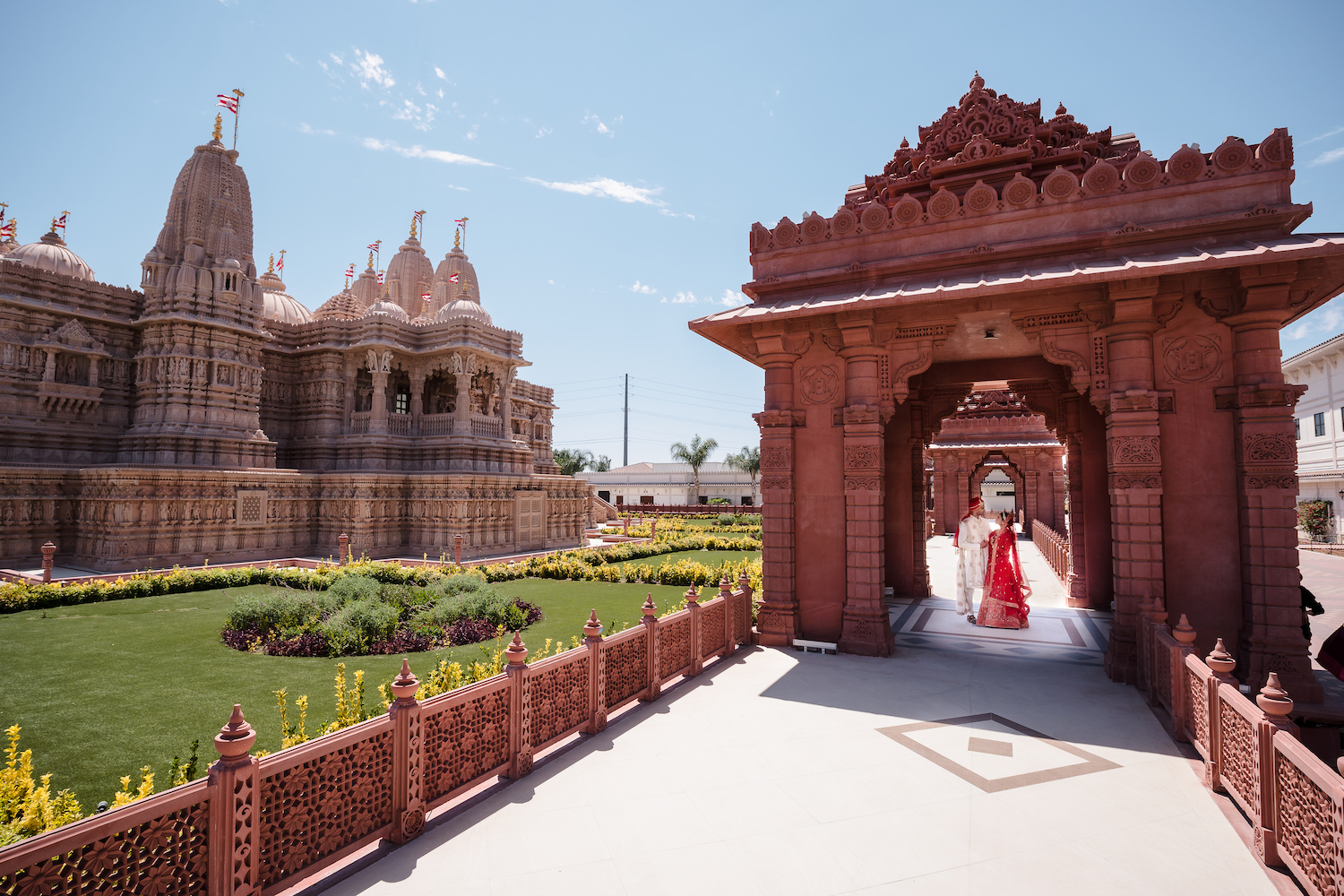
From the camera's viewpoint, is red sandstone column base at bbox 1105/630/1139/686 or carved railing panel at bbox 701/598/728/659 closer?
red sandstone column base at bbox 1105/630/1139/686

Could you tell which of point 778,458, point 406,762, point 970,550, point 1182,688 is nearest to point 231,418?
point 778,458

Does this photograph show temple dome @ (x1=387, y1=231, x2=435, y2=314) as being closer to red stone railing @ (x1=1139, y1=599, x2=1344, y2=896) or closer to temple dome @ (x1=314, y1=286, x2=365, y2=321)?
temple dome @ (x1=314, y1=286, x2=365, y2=321)

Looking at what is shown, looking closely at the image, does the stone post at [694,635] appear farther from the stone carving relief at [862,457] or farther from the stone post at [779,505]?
the stone carving relief at [862,457]

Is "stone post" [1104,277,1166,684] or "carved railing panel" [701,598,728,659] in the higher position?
"stone post" [1104,277,1166,684]

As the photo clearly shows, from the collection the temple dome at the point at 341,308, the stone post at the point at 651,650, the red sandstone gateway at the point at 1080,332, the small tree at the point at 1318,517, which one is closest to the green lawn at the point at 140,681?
the stone post at the point at 651,650

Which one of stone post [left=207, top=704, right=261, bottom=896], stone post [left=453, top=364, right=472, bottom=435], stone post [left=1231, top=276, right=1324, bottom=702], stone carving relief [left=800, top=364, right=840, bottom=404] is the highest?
stone post [left=453, top=364, right=472, bottom=435]

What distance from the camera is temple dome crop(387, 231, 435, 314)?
28250 mm

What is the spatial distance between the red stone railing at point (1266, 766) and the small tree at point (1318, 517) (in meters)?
31.8

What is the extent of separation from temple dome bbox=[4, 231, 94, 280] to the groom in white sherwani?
25077 mm

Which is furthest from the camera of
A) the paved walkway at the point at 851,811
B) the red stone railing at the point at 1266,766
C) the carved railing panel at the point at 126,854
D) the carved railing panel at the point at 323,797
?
the paved walkway at the point at 851,811

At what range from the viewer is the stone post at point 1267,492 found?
609 cm

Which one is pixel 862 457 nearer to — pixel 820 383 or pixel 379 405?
pixel 820 383

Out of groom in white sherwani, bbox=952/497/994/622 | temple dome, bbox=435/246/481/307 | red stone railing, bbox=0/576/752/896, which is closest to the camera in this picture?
red stone railing, bbox=0/576/752/896

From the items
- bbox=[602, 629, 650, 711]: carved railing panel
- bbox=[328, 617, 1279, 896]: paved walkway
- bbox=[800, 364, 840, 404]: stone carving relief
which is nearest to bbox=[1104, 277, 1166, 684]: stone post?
bbox=[328, 617, 1279, 896]: paved walkway
